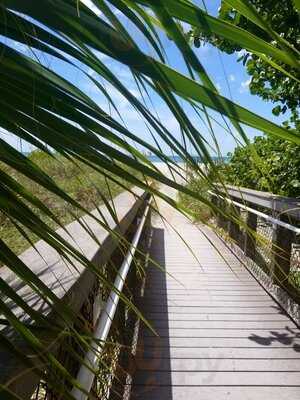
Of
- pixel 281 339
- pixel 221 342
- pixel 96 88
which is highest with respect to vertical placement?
pixel 96 88

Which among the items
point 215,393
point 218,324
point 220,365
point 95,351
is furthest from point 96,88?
point 218,324

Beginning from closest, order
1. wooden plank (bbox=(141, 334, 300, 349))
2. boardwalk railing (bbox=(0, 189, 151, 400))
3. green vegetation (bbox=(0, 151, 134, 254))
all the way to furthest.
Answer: boardwalk railing (bbox=(0, 189, 151, 400))
green vegetation (bbox=(0, 151, 134, 254))
wooden plank (bbox=(141, 334, 300, 349))

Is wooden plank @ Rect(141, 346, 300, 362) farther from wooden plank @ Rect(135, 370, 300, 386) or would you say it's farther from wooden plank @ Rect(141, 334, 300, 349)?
wooden plank @ Rect(135, 370, 300, 386)

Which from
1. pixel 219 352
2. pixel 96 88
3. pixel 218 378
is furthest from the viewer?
pixel 219 352

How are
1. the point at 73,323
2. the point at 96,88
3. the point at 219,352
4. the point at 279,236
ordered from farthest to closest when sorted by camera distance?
the point at 279,236 < the point at 219,352 < the point at 73,323 < the point at 96,88

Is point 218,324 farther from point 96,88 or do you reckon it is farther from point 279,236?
point 96,88

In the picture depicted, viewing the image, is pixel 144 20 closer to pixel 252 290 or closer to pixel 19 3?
pixel 19 3

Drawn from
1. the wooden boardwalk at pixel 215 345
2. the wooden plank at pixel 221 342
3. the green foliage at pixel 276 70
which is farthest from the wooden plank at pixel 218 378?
the green foliage at pixel 276 70

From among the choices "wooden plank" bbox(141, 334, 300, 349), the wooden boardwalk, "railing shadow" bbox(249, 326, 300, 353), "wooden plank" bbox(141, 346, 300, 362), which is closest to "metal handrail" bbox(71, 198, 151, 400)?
the wooden boardwalk

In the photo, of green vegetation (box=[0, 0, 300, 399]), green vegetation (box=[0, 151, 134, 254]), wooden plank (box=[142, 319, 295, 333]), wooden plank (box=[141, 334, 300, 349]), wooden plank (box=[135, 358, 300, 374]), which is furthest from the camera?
wooden plank (box=[142, 319, 295, 333])

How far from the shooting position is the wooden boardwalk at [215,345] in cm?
276

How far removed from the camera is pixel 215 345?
3416mm

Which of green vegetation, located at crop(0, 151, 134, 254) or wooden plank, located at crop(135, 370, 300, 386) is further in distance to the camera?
wooden plank, located at crop(135, 370, 300, 386)

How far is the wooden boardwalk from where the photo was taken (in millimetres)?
2764
